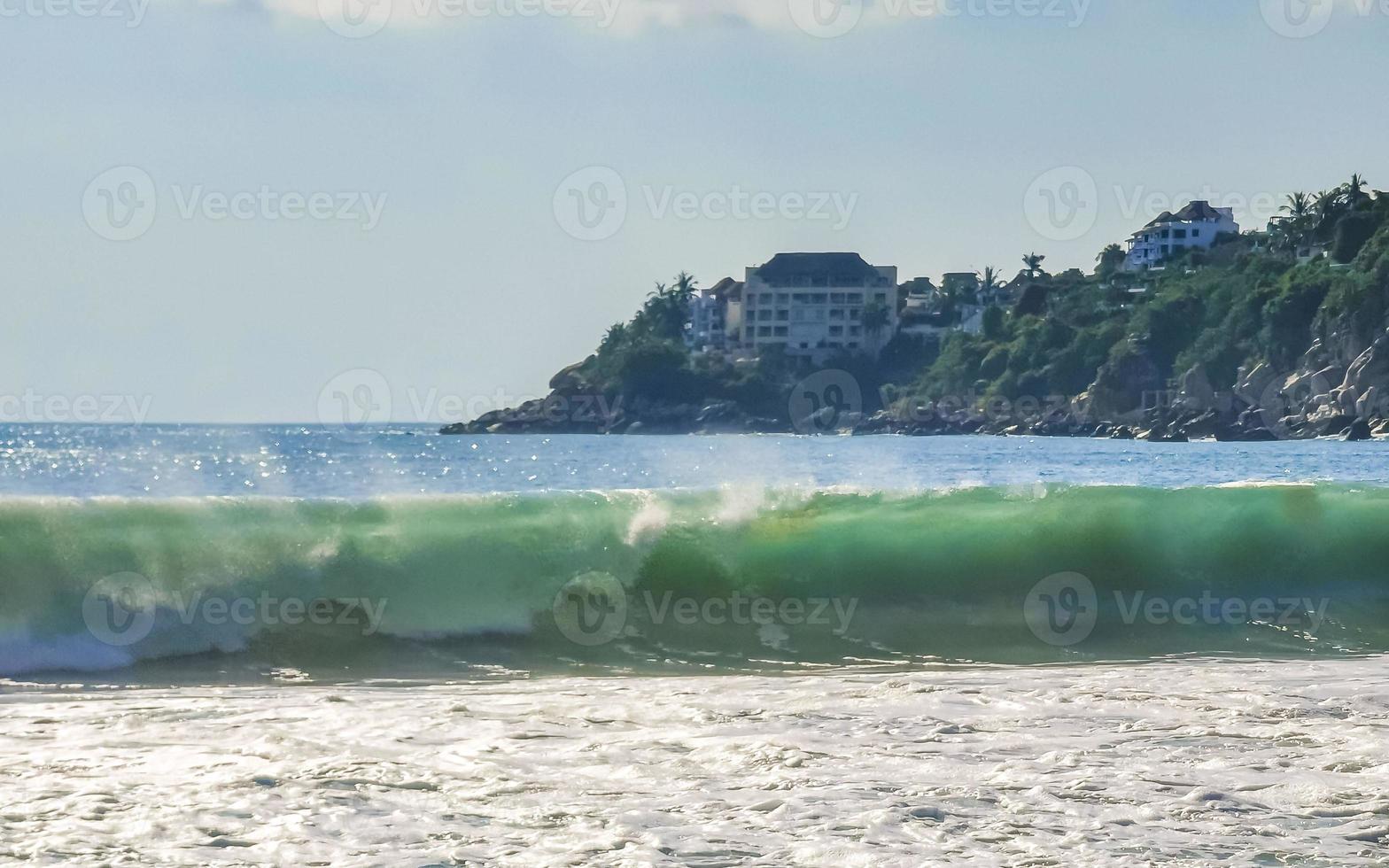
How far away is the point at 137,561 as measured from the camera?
14008 mm

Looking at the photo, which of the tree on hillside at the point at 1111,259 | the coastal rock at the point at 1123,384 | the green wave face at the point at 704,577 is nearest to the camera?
the green wave face at the point at 704,577

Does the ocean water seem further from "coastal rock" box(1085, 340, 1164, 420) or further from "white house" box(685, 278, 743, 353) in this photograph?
"white house" box(685, 278, 743, 353)

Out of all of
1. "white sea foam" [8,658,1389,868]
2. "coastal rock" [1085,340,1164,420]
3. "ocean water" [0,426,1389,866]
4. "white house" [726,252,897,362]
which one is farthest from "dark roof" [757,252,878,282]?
"white sea foam" [8,658,1389,868]

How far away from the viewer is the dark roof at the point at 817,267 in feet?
519

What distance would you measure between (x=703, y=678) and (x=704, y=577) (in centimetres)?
Answer: 423

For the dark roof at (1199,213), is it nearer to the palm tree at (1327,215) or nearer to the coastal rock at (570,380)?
the palm tree at (1327,215)

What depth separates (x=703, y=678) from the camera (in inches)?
435

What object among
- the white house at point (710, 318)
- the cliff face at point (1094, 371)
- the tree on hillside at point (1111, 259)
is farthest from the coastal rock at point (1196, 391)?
the white house at point (710, 318)

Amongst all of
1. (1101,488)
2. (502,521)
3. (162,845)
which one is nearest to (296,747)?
(162,845)

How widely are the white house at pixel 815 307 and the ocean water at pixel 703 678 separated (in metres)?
136

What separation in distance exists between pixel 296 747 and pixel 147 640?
17.4ft

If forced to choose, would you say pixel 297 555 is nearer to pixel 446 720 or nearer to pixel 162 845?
pixel 446 720

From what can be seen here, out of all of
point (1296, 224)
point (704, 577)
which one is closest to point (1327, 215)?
point (1296, 224)

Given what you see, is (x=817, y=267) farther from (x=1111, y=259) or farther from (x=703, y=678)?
(x=703, y=678)
